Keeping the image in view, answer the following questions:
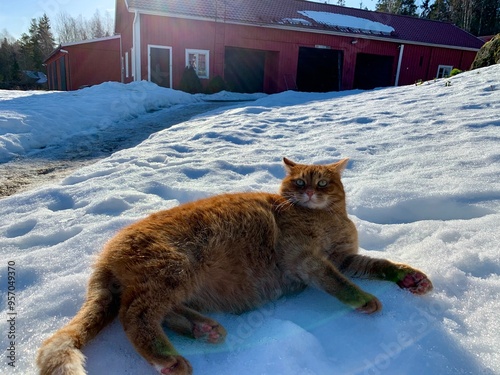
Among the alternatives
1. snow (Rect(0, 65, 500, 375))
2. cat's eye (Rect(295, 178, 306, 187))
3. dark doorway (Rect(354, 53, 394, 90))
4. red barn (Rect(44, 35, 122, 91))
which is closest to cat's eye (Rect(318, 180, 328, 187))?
cat's eye (Rect(295, 178, 306, 187))

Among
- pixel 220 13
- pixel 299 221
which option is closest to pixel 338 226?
pixel 299 221

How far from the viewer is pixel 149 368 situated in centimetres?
142

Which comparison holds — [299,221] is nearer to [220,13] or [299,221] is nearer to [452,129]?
[452,129]

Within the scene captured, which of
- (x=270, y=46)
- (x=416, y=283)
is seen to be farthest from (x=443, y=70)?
(x=416, y=283)

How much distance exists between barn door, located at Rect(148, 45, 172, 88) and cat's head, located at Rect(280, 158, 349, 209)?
16648 mm

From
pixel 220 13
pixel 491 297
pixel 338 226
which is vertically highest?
pixel 220 13

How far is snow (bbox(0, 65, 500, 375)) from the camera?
58.6 inches

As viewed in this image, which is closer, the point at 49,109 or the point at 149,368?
the point at 149,368

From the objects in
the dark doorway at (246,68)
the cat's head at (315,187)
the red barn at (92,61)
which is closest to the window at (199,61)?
the dark doorway at (246,68)

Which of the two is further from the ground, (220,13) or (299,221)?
(220,13)

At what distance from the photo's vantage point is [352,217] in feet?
9.44

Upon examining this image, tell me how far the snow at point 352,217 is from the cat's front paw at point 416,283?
0.05m

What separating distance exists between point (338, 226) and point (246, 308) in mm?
824

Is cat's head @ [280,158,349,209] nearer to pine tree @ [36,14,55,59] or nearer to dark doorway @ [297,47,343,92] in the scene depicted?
dark doorway @ [297,47,343,92]
